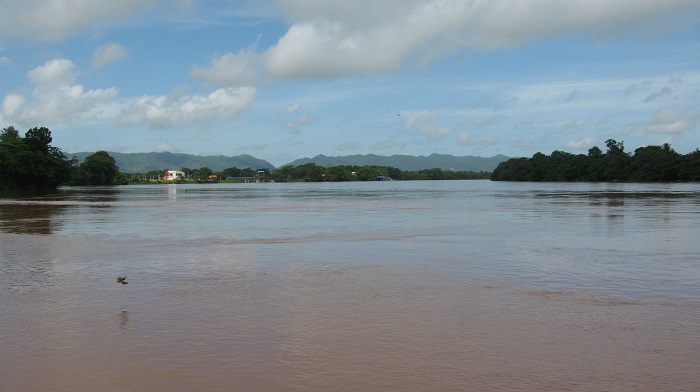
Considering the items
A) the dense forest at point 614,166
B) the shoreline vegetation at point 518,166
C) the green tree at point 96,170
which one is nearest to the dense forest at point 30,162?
the shoreline vegetation at point 518,166

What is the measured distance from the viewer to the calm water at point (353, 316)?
691 centimetres

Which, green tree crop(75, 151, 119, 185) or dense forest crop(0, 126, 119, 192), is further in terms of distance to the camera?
green tree crop(75, 151, 119, 185)

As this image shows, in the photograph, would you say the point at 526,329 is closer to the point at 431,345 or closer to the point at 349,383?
the point at 431,345

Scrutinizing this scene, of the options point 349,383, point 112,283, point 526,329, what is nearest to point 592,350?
point 526,329

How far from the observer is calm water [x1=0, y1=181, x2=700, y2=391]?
691cm

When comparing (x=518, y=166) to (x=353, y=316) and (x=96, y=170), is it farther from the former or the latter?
(x=353, y=316)

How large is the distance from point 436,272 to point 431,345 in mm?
5663

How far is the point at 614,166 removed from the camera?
144 metres

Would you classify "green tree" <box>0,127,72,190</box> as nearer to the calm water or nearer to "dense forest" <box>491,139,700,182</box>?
the calm water

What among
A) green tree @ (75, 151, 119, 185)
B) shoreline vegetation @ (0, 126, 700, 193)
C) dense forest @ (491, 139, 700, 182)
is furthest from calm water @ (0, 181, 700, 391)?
green tree @ (75, 151, 119, 185)

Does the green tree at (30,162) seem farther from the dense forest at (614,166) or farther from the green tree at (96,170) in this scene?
the dense forest at (614,166)

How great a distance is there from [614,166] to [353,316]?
484ft

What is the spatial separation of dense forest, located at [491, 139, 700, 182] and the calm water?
120m

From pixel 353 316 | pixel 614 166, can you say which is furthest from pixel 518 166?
pixel 353 316
